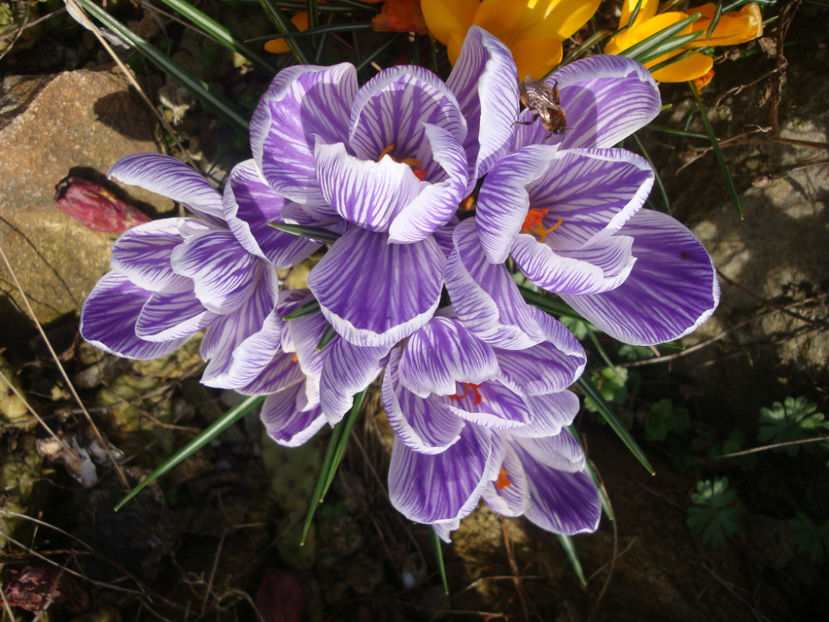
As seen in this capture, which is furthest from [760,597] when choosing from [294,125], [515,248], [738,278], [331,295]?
[294,125]

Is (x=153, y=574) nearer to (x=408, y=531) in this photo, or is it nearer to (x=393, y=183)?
(x=408, y=531)

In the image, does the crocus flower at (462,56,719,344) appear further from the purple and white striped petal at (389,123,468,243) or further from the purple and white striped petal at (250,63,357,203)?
the purple and white striped petal at (250,63,357,203)

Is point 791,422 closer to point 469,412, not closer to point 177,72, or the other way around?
point 469,412

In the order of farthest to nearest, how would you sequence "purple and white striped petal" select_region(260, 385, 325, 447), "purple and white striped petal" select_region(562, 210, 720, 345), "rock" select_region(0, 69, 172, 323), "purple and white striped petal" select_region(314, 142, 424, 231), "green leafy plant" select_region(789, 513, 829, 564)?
"green leafy plant" select_region(789, 513, 829, 564)
"rock" select_region(0, 69, 172, 323)
"purple and white striped petal" select_region(260, 385, 325, 447)
"purple and white striped petal" select_region(562, 210, 720, 345)
"purple and white striped petal" select_region(314, 142, 424, 231)

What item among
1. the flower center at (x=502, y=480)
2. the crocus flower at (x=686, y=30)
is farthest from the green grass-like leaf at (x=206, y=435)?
the crocus flower at (x=686, y=30)

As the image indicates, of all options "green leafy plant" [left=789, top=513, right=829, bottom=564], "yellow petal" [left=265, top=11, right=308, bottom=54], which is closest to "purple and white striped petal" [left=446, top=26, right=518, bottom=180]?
"yellow petal" [left=265, top=11, right=308, bottom=54]

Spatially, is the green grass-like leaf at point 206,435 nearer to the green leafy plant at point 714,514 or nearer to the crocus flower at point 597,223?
the crocus flower at point 597,223
